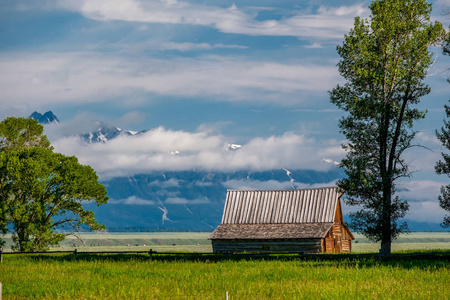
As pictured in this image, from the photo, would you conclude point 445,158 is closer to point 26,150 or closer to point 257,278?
point 257,278

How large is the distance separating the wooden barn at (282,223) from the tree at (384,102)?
13.6 m

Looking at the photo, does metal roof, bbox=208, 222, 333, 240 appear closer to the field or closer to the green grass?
the field

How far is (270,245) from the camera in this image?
2216 inches

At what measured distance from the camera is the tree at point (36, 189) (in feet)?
175

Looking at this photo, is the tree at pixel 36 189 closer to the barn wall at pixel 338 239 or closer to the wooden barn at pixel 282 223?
the wooden barn at pixel 282 223

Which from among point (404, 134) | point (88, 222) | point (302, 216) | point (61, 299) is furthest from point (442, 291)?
point (88, 222)

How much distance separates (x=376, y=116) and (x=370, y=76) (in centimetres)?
291

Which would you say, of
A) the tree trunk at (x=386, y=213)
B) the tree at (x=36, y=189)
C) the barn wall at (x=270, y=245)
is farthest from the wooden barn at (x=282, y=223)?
the tree at (x=36, y=189)

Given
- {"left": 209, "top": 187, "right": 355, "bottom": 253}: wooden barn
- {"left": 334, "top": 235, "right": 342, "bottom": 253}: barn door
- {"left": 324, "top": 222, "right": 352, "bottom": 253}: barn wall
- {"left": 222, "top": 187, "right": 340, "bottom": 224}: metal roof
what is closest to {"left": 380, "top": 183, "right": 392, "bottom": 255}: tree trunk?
{"left": 209, "top": 187, "right": 355, "bottom": 253}: wooden barn

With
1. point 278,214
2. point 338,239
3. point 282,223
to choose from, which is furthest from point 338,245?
point 278,214

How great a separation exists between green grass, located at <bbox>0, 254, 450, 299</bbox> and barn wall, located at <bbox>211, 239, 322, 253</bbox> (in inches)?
800

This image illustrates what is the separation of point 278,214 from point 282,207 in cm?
111

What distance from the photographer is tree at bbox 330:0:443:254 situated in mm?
40469

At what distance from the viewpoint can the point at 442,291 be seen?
844 inches
